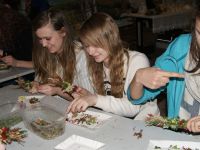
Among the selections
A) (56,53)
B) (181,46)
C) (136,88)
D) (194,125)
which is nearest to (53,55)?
(56,53)

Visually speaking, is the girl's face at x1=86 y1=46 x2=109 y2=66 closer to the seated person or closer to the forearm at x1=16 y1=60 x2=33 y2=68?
the forearm at x1=16 y1=60 x2=33 y2=68

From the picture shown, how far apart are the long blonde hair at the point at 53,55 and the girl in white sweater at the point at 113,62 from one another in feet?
1.33

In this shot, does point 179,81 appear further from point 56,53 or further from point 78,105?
point 56,53

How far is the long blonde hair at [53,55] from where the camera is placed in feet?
9.51

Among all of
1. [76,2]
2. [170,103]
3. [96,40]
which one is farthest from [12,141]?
[76,2]

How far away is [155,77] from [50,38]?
1.26 meters

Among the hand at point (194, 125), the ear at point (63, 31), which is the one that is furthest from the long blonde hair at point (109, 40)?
the hand at point (194, 125)

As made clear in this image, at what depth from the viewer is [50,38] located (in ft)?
9.42

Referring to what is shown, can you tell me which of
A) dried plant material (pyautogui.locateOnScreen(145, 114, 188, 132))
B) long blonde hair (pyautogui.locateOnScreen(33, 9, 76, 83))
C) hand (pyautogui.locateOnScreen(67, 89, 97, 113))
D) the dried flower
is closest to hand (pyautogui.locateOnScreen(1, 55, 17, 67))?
long blonde hair (pyautogui.locateOnScreen(33, 9, 76, 83))

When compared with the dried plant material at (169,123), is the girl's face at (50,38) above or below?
above

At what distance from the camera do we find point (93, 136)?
1.96 meters

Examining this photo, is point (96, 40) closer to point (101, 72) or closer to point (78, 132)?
point (101, 72)

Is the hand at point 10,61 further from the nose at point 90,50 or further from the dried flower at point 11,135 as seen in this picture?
the dried flower at point 11,135

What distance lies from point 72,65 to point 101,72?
1.22ft
